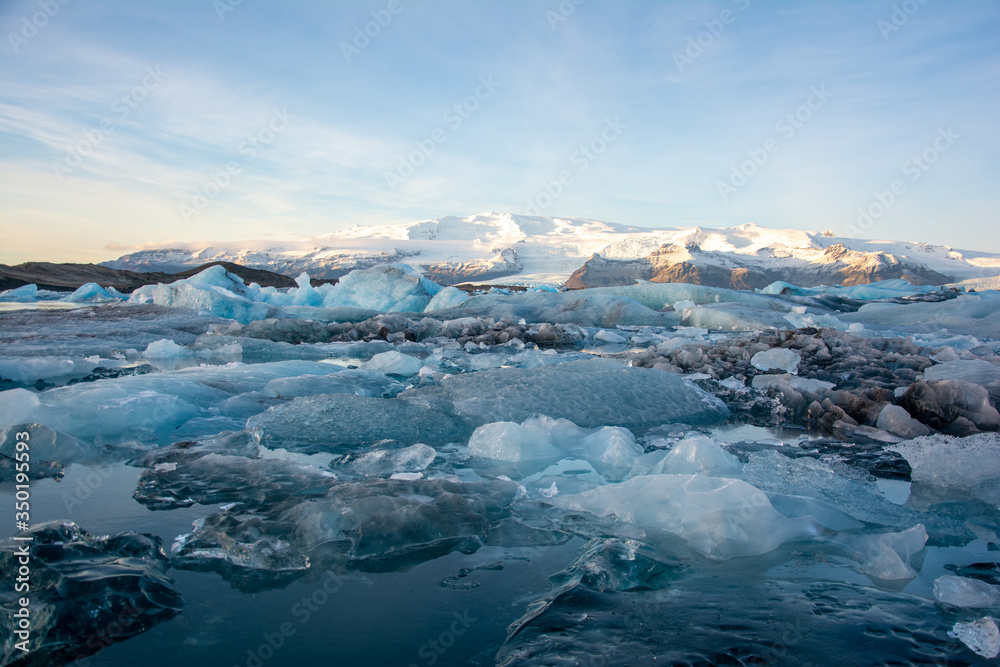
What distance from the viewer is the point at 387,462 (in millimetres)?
2260

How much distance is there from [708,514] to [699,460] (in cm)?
53

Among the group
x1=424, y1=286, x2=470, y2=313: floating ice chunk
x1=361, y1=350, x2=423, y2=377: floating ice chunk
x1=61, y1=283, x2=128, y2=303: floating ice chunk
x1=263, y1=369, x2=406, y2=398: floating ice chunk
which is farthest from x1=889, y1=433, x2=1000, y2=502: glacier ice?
x1=61, y1=283, x2=128, y2=303: floating ice chunk

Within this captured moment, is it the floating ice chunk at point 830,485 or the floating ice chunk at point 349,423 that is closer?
the floating ice chunk at point 830,485

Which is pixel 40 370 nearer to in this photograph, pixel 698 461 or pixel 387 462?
pixel 387 462

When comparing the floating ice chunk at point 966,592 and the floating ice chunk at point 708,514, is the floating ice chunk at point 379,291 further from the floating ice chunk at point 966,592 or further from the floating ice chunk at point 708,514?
the floating ice chunk at point 966,592

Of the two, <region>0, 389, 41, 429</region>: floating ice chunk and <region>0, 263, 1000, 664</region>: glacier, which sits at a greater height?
<region>0, 389, 41, 429</region>: floating ice chunk

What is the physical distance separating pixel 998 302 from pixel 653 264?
25850mm

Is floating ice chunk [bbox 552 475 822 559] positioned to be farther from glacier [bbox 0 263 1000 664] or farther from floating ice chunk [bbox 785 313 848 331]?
floating ice chunk [bbox 785 313 848 331]

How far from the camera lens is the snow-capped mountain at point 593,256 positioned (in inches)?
1364

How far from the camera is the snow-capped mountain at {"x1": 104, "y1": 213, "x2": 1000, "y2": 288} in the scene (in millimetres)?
34656

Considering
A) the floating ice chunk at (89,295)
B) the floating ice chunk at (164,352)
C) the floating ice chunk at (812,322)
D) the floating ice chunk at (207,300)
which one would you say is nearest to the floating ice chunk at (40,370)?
the floating ice chunk at (164,352)

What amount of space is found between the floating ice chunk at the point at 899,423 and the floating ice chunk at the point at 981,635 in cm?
206

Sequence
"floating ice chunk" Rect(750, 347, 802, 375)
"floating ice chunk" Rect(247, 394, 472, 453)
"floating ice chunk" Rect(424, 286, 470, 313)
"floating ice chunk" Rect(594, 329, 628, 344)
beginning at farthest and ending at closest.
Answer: "floating ice chunk" Rect(424, 286, 470, 313), "floating ice chunk" Rect(594, 329, 628, 344), "floating ice chunk" Rect(750, 347, 802, 375), "floating ice chunk" Rect(247, 394, 472, 453)

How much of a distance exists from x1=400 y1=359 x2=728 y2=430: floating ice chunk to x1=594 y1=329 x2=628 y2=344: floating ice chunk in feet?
15.1
